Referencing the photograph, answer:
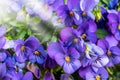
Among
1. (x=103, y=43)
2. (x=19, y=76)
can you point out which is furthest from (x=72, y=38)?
(x=19, y=76)

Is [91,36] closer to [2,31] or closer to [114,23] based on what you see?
[114,23]

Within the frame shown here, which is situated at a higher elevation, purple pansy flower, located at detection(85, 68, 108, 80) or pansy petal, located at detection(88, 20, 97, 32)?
pansy petal, located at detection(88, 20, 97, 32)

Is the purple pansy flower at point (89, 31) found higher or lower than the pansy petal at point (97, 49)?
higher

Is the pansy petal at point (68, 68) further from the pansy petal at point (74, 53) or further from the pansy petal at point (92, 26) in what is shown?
the pansy petal at point (92, 26)

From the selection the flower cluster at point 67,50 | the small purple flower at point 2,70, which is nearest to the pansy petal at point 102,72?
the flower cluster at point 67,50

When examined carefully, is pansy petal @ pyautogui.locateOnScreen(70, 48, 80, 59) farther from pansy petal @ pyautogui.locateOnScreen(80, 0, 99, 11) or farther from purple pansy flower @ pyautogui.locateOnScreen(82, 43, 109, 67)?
pansy petal @ pyautogui.locateOnScreen(80, 0, 99, 11)

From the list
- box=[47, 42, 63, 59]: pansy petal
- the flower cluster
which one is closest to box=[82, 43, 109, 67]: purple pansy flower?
the flower cluster
